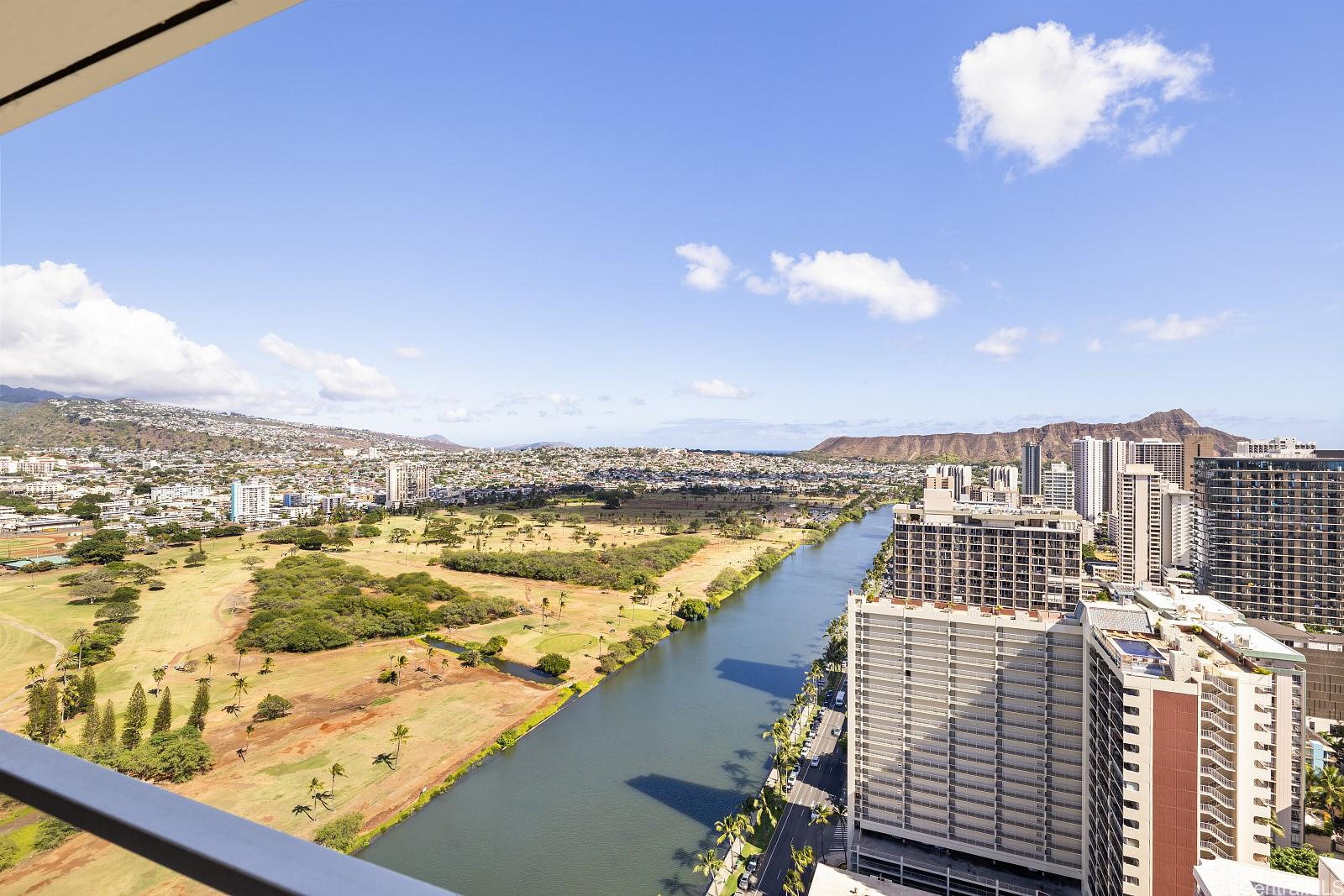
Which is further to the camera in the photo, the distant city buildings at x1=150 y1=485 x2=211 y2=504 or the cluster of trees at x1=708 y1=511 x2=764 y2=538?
the cluster of trees at x1=708 y1=511 x2=764 y2=538

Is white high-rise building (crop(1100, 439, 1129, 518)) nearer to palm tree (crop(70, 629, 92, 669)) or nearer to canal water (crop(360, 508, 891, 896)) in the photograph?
canal water (crop(360, 508, 891, 896))

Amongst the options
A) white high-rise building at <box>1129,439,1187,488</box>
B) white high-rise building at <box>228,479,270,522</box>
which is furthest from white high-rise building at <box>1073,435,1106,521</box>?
white high-rise building at <box>228,479,270,522</box>

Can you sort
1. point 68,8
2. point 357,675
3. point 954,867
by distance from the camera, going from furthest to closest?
point 357,675
point 954,867
point 68,8

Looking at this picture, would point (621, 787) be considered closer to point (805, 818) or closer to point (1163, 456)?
point (805, 818)

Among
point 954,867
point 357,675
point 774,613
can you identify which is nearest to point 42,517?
point 357,675

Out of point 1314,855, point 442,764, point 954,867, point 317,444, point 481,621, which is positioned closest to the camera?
point 1314,855

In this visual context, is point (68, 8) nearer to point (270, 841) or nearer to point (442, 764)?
point (270, 841)

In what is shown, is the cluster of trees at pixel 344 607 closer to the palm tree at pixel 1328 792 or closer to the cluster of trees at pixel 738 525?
the cluster of trees at pixel 738 525
